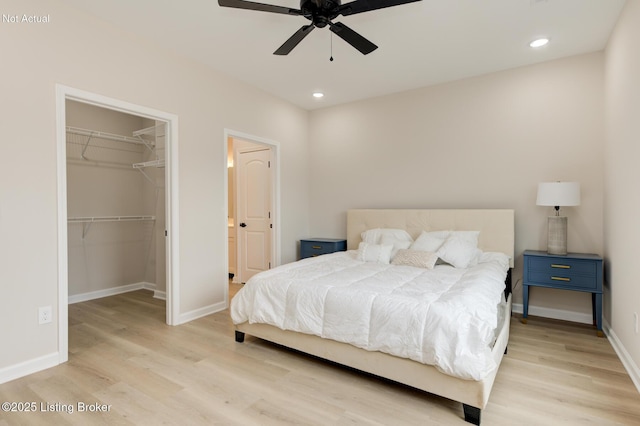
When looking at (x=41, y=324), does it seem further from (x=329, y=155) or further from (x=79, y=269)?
(x=329, y=155)

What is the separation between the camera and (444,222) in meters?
3.96

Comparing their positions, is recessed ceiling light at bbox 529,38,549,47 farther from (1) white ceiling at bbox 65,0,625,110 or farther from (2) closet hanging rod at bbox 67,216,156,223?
(2) closet hanging rod at bbox 67,216,156,223

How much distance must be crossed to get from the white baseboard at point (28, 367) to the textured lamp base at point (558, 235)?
4581 mm

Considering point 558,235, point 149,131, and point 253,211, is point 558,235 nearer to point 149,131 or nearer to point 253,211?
point 253,211

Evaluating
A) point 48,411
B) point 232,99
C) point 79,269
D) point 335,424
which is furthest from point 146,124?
point 335,424

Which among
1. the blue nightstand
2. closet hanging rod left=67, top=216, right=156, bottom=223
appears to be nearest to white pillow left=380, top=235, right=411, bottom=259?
the blue nightstand

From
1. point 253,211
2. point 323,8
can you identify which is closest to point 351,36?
point 323,8

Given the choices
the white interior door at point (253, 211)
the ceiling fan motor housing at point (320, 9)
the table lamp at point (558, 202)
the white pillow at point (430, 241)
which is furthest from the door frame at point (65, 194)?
the table lamp at point (558, 202)

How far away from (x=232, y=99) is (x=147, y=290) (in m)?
3.14

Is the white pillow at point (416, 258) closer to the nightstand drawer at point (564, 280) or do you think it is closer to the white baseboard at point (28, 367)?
the nightstand drawer at point (564, 280)

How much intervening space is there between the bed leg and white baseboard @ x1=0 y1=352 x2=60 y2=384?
295 centimetres

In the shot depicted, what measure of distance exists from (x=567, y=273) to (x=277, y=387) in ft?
9.57

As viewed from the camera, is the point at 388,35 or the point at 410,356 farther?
the point at 388,35

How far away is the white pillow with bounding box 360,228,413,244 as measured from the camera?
4.02 meters
